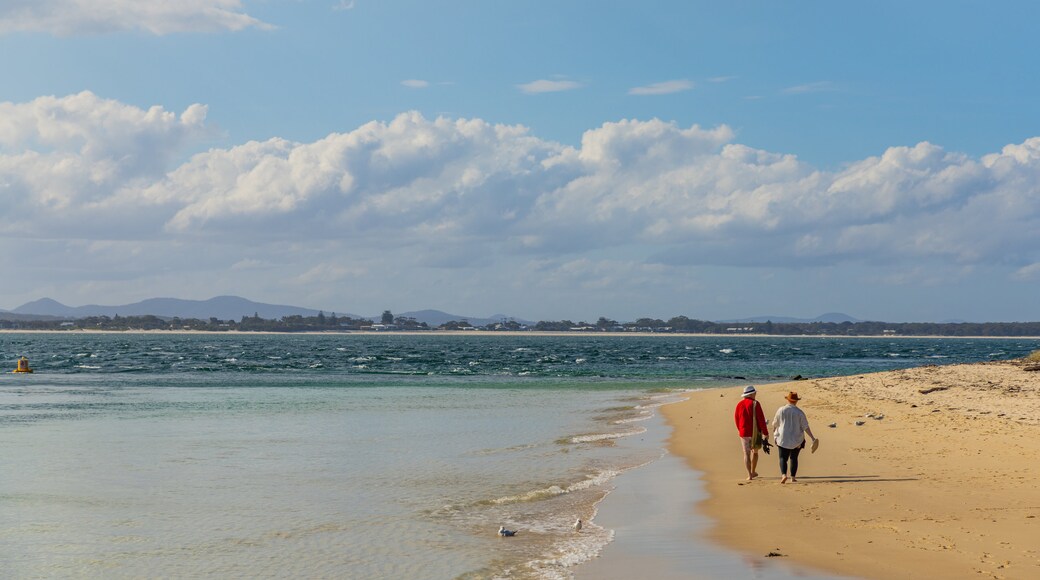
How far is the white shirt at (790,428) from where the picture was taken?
52.9 feet

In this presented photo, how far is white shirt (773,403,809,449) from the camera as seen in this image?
1611 cm

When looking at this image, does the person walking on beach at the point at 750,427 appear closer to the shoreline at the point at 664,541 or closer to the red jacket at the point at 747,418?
the red jacket at the point at 747,418

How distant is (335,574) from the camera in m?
10.5

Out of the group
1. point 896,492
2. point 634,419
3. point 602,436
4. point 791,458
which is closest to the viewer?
point 896,492

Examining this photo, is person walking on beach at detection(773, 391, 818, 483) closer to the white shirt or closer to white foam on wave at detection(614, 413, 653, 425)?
the white shirt

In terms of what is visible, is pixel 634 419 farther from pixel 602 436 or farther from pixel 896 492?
pixel 896 492

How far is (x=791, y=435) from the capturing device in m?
16.1

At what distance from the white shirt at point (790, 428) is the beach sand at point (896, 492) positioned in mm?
739

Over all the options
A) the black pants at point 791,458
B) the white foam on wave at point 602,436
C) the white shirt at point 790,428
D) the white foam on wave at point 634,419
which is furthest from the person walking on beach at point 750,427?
the white foam on wave at point 634,419

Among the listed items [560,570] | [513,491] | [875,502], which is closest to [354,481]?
[513,491]

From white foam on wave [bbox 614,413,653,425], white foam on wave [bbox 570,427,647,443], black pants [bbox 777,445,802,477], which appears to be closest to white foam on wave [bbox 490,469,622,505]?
black pants [bbox 777,445,802,477]

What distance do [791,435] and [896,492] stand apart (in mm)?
2041

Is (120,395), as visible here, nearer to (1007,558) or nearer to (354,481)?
(354,481)

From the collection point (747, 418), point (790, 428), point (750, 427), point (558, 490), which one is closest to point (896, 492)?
point (790, 428)
